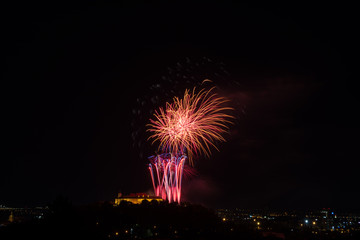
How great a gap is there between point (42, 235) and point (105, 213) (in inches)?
1129

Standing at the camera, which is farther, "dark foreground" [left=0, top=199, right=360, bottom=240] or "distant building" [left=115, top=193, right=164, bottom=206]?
"distant building" [left=115, top=193, right=164, bottom=206]

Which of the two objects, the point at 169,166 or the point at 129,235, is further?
the point at 129,235

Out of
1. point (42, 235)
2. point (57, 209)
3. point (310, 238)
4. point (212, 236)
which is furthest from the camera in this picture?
point (310, 238)

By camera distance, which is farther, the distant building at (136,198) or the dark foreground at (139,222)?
the distant building at (136,198)

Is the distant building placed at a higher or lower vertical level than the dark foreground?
higher

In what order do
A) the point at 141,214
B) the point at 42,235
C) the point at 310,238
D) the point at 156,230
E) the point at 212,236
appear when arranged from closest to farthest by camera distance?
the point at 42,235 < the point at 212,236 < the point at 156,230 < the point at 141,214 < the point at 310,238

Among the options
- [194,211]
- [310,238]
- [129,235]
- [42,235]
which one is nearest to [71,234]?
[42,235]

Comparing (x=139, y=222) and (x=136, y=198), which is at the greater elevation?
(x=136, y=198)

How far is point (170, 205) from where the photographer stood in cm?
7931

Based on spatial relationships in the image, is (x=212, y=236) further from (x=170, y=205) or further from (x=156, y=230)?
(x=170, y=205)

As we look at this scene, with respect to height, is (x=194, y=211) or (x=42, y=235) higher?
(x=194, y=211)

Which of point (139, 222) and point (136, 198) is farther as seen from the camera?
point (136, 198)

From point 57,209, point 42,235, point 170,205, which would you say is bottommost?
point 42,235

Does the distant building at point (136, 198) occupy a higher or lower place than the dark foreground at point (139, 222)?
higher
